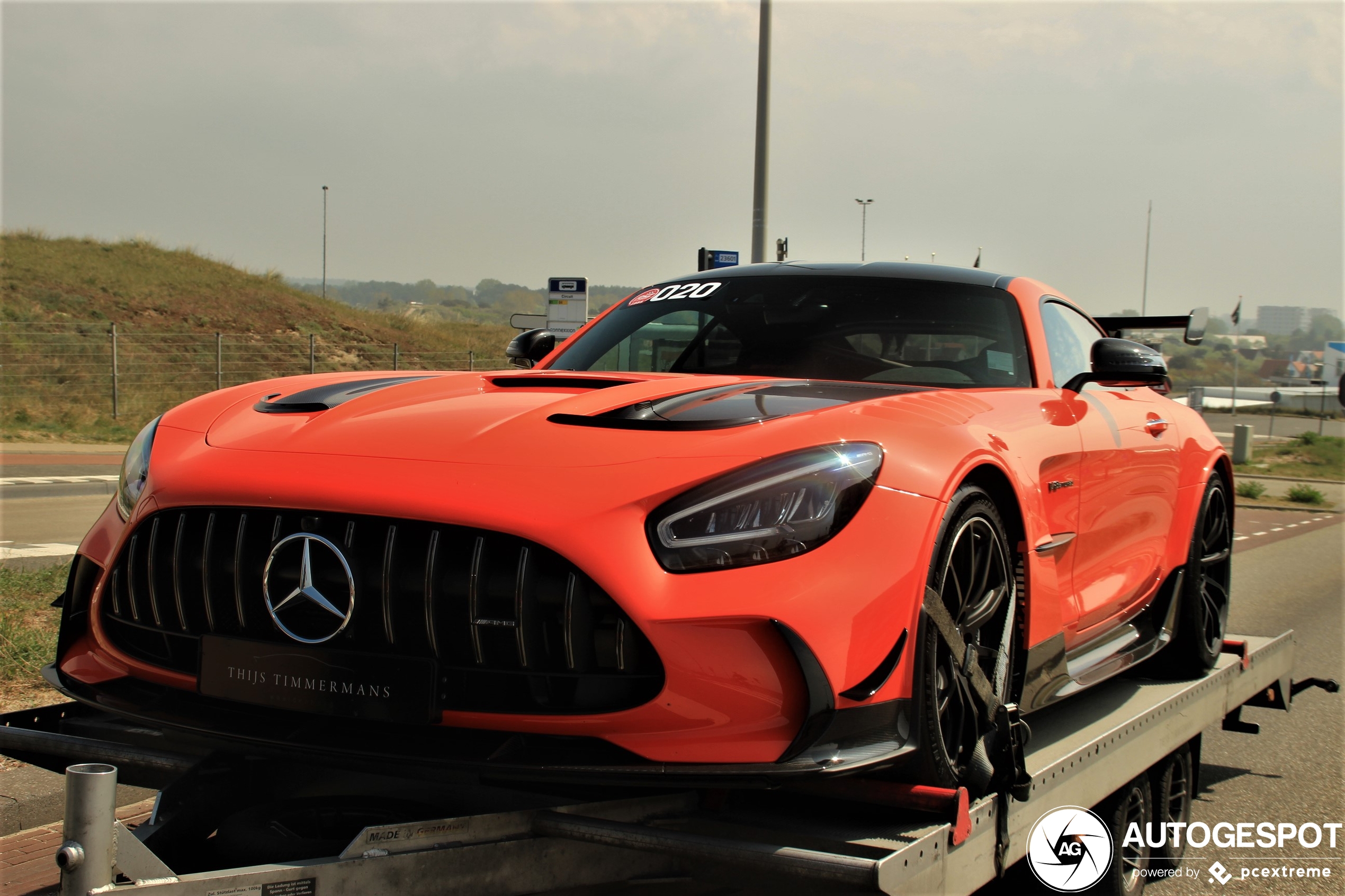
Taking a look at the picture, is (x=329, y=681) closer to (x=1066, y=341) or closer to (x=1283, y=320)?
(x=1066, y=341)

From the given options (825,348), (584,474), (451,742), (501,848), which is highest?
(825,348)

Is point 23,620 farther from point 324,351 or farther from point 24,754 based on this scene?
point 324,351

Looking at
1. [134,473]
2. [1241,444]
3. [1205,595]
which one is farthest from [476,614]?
[1241,444]

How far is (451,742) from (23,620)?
449 centimetres

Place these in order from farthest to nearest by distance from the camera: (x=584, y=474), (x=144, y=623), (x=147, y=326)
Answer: (x=147, y=326), (x=144, y=623), (x=584, y=474)

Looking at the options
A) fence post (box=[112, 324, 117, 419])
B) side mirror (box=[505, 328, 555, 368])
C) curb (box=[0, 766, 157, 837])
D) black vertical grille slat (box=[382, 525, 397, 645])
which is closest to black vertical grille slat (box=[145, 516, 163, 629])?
black vertical grille slat (box=[382, 525, 397, 645])

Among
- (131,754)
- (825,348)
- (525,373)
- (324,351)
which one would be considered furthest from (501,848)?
(324,351)

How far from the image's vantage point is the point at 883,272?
424 centimetres

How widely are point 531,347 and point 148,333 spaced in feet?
112

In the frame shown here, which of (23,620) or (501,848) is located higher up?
(501,848)

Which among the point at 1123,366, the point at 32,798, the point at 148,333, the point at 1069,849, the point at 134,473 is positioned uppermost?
the point at 148,333

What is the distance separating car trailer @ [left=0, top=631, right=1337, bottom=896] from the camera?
1.96 m

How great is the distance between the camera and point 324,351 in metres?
38.1

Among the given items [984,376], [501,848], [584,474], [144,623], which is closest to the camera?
[501,848]
